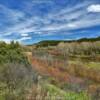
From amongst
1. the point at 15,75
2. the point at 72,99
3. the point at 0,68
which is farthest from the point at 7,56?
the point at 72,99

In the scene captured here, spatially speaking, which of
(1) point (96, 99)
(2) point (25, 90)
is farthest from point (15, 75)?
(1) point (96, 99)

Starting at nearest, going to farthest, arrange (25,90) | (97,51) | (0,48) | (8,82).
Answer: (25,90) → (8,82) → (0,48) → (97,51)

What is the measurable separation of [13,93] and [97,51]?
14552 centimetres

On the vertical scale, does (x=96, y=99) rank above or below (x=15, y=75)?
below

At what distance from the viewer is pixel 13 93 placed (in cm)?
1017

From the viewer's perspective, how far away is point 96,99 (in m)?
14.5

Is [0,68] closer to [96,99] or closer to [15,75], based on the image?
[15,75]

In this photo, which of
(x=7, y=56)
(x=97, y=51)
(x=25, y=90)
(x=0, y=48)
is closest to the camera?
(x=25, y=90)

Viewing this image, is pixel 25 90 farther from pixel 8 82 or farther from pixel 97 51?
pixel 97 51

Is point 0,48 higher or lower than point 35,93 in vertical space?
higher

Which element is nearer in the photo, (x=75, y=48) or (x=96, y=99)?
(x=96, y=99)

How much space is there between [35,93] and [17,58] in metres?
11.2

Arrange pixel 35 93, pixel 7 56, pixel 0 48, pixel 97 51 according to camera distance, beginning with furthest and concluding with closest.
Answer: pixel 97 51
pixel 0 48
pixel 7 56
pixel 35 93

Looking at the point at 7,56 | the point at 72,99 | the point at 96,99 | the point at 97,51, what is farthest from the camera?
the point at 97,51
